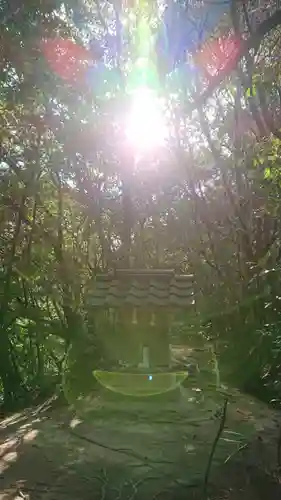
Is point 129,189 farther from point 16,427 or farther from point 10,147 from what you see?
point 16,427

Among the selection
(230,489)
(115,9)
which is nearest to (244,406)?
(230,489)

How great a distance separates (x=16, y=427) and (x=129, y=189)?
2.90 m

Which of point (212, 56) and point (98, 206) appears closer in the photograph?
point (212, 56)

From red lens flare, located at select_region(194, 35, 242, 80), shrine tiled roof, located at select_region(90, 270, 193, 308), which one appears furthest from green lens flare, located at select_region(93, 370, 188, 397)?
red lens flare, located at select_region(194, 35, 242, 80)

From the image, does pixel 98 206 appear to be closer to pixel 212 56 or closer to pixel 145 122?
pixel 145 122

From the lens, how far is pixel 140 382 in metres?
2.97

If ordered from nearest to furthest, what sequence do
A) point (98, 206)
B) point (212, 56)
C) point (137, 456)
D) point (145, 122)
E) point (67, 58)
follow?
point (137, 456) < point (67, 58) < point (212, 56) < point (145, 122) < point (98, 206)

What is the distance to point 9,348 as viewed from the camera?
6.22 m

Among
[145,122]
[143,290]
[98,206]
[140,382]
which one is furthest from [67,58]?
[98,206]

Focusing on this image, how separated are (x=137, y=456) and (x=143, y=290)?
90 cm

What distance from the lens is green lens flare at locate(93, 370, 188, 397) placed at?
2.97m

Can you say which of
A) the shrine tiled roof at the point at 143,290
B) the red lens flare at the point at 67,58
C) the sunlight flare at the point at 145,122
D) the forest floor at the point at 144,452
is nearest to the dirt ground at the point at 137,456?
the forest floor at the point at 144,452

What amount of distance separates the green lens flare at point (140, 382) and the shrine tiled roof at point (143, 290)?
1.28 ft

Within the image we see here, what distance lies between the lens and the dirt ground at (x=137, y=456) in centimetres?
258
